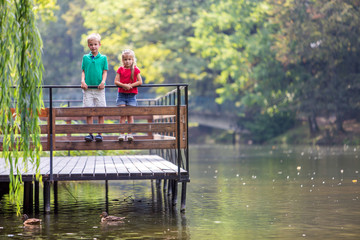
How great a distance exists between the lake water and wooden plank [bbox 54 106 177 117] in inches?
68.5

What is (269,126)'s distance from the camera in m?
56.4

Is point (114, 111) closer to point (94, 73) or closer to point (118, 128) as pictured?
point (118, 128)

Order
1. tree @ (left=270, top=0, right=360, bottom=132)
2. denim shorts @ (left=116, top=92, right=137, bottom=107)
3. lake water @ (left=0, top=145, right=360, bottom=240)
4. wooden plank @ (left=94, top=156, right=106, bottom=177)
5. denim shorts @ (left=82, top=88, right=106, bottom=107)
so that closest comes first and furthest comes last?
lake water @ (left=0, top=145, right=360, bottom=240), wooden plank @ (left=94, top=156, right=106, bottom=177), denim shorts @ (left=82, top=88, right=106, bottom=107), denim shorts @ (left=116, top=92, right=137, bottom=107), tree @ (left=270, top=0, right=360, bottom=132)

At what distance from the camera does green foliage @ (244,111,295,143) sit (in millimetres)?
55812

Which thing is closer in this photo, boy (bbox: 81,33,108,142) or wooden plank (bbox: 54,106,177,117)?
wooden plank (bbox: 54,106,177,117)

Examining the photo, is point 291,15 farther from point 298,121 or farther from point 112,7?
point 112,7

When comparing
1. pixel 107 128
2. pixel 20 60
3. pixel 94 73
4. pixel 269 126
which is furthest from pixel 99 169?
pixel 269 126

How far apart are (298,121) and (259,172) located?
114ft

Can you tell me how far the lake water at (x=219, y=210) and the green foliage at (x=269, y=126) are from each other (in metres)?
33.1

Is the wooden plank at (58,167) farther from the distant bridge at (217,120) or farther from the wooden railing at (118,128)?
the distant bridge at (217,120)

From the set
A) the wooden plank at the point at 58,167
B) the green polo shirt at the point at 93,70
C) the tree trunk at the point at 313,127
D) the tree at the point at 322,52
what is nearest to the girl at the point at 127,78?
the green polo shirt at the point at 93,70

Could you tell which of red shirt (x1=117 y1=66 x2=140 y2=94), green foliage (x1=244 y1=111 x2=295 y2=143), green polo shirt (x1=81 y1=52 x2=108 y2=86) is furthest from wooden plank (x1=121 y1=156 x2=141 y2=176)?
green foliage (x1=244 y1=111 x2=295 y2=143)

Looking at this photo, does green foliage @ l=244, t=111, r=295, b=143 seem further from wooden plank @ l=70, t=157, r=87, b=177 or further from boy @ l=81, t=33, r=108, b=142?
boy @ l=81, t=33, r=108, b=142

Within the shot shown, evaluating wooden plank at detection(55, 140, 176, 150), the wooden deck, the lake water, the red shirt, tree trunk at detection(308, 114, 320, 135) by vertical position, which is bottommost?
the lake water
